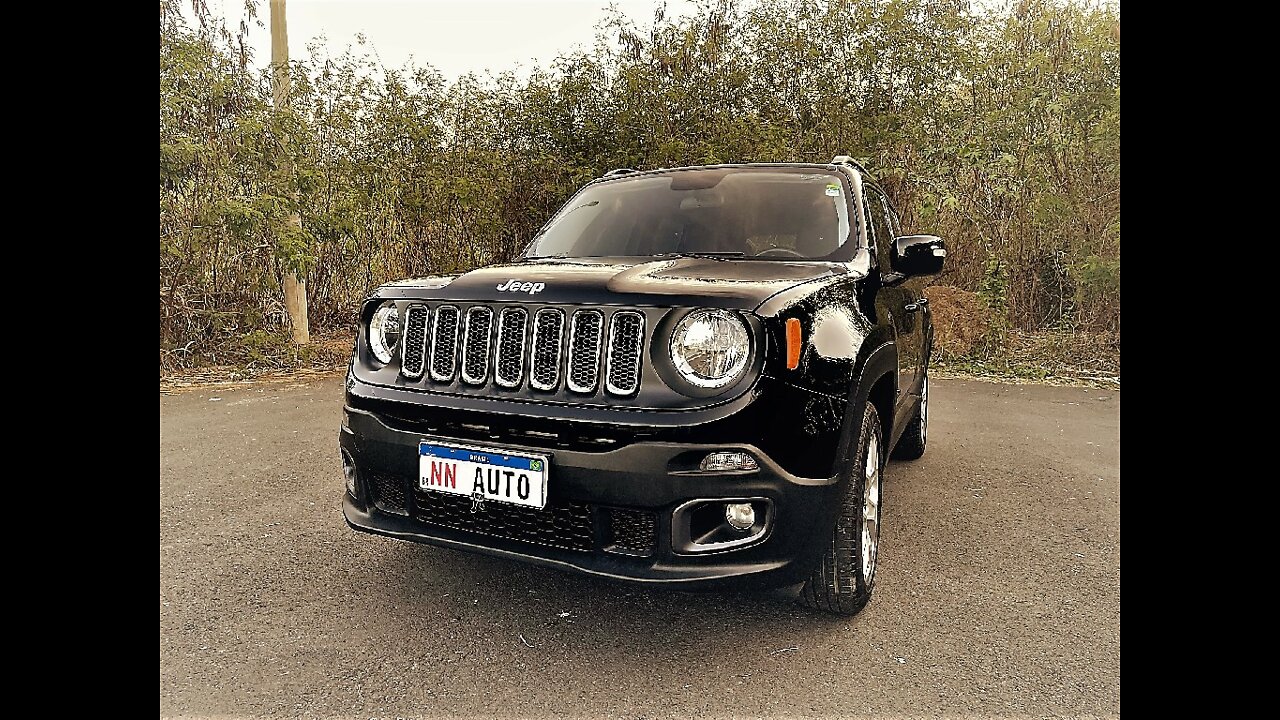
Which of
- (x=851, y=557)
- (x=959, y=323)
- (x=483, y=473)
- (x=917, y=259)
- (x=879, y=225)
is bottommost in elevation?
(x=851, y=557)

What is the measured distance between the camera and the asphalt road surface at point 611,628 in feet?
7.70

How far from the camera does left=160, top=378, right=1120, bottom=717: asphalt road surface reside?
2.35 m

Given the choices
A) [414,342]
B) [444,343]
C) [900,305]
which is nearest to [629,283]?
[444,343]

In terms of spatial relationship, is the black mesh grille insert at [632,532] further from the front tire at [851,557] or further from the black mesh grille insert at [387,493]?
the black mesh grille insert at [387,493]

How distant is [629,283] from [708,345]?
0.34 metres

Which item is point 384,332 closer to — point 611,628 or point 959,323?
point 611,628

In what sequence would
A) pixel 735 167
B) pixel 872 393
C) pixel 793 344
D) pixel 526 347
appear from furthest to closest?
pixel 735 167 → pixel 872 393 → pixel 526 347 → pixel 793 344

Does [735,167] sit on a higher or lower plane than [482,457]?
higher

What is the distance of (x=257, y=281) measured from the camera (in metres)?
9.20

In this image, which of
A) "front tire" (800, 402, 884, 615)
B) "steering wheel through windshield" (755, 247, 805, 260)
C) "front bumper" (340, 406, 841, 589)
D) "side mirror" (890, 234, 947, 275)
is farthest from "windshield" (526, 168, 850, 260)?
"front bumper" (340, 406, 841, 589)

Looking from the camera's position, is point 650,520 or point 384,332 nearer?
point 650,520

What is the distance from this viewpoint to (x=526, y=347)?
2582 millimetres
